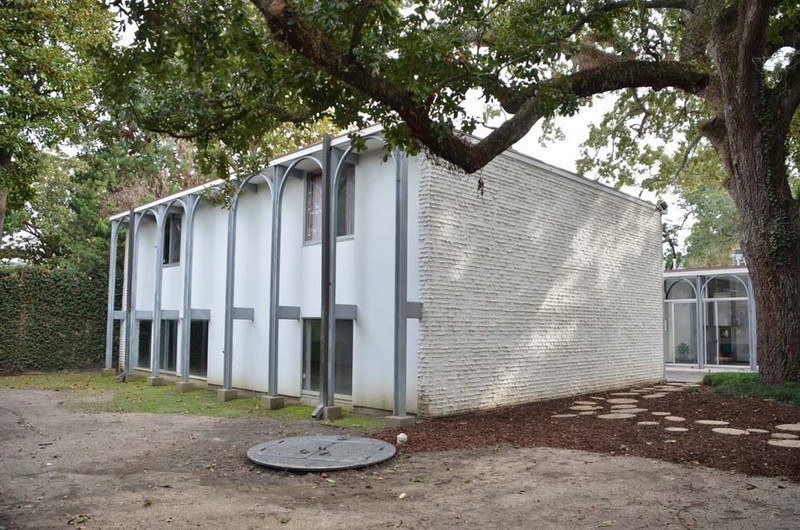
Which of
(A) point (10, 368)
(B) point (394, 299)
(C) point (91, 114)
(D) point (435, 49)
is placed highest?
(C) point (91, 114)

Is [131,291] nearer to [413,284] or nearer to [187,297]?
[187,297]

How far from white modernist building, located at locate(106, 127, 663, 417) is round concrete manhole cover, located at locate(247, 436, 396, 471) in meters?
1.77

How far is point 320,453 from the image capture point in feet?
24.1

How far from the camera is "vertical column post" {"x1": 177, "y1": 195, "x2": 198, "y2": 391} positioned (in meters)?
14.7

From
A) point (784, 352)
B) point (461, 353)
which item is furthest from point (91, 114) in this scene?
point (784, 352)

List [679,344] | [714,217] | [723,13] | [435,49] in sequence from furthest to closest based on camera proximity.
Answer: [714,217]
[679,344]
[723,13]
[435,49]

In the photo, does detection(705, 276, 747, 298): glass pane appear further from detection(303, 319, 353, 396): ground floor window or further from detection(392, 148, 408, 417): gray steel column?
detection(392, 148, 408, 417): gray steel column

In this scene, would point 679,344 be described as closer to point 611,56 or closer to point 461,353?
point 611,56

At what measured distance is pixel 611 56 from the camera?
1364 centimetres

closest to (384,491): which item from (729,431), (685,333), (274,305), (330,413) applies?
(330,413)

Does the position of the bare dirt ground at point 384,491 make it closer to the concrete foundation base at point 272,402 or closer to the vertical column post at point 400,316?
the vertical column post at point 400,316

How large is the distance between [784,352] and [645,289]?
5598mm

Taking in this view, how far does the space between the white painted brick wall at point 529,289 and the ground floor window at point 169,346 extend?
31.9ft

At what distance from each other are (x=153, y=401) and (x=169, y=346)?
4.56 metres
